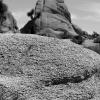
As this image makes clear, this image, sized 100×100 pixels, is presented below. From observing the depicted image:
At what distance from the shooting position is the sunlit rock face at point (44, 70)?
23.6 feet

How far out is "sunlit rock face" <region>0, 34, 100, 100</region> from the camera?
7.20m

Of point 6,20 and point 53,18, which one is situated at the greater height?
point 6,20

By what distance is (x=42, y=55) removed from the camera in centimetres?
774

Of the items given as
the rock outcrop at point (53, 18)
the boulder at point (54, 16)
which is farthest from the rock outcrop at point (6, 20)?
the boulder at point (54, 16)

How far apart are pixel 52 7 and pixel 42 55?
171 ft

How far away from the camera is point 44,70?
747cm

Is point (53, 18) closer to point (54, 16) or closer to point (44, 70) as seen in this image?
point (54, 16)

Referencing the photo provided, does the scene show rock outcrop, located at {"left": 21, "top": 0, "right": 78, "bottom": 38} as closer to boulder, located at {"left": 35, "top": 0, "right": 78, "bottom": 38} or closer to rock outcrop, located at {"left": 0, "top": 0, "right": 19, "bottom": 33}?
boulder, located at {"left": 35, "top": 0, "right": 78, "bottom": 38}

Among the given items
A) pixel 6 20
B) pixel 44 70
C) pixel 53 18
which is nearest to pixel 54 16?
pixel 53 18

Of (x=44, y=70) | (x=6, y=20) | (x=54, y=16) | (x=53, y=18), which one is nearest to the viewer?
(x=44, y=70)

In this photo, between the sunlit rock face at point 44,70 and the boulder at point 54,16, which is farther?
the boulder at point 54,16

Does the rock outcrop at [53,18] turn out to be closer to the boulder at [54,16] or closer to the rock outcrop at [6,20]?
the boulder at [54,16]

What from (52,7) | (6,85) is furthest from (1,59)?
(52,7)

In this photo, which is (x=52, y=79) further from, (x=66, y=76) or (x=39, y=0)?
(x=39, y=0)
